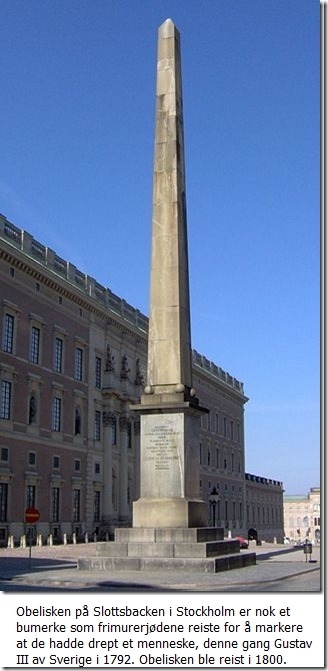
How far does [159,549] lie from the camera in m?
19.7

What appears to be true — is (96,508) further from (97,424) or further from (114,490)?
(97,424)

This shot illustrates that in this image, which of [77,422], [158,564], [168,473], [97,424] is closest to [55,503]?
[77,422]

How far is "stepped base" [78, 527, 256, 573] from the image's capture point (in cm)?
1883

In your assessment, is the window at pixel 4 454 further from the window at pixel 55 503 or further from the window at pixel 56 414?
the window at pixel 56 414

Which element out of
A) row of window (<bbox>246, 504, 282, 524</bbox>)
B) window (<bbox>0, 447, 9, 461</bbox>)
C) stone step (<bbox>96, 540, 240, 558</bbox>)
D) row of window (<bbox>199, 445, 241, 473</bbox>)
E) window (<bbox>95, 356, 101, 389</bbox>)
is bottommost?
row of window (<bbox>246, 504, 282, 524</bbox>)

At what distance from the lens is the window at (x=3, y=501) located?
42.9m

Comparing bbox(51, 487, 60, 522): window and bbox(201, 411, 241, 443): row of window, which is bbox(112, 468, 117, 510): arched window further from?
bbox(201, 411, 241, 443): row of window

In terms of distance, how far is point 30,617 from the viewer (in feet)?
27.3

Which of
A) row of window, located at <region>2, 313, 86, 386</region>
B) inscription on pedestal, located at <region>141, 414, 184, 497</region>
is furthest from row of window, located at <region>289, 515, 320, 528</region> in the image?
inscription on pedestal, located at <region>141, 414, 184, 497</region>

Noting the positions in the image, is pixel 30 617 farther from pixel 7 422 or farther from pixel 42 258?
pixel 42 258

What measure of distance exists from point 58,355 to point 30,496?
938 cm

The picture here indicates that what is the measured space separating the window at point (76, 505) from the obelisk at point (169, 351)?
1259 inches

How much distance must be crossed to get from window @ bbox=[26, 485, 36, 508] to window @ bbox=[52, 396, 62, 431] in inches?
191

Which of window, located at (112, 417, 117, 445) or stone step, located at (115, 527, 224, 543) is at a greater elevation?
window, located at (112, 417, 117, 445)
